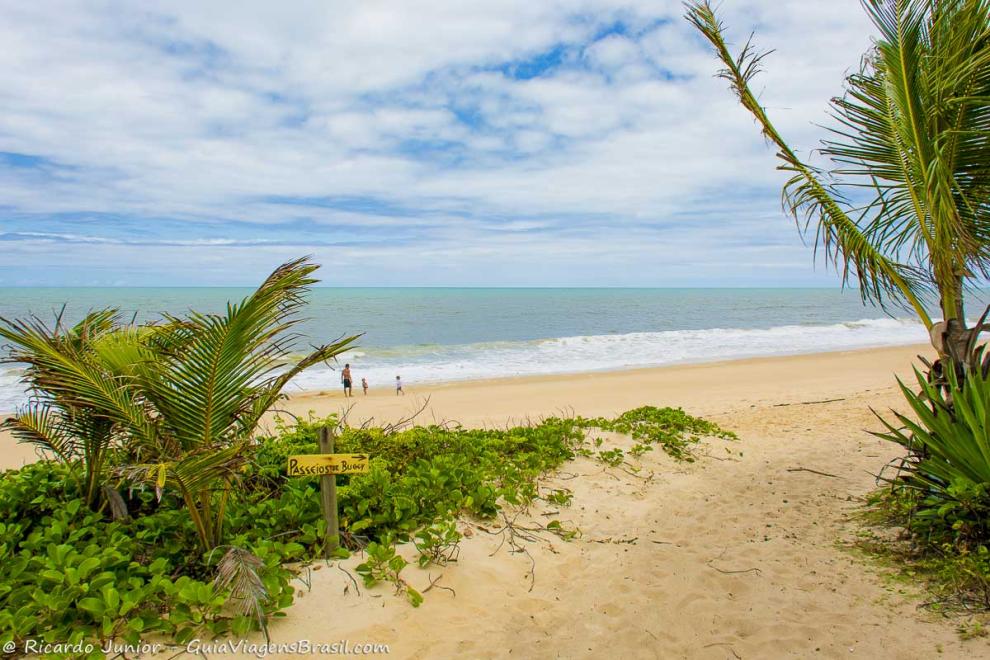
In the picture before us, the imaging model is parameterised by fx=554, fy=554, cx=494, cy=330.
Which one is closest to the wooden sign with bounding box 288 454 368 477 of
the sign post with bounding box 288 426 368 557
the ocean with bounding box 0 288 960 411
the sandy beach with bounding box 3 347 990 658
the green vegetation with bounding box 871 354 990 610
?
the sign post with bounding box 288 426 368 557

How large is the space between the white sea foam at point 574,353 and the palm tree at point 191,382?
Answer: 50.1 ft

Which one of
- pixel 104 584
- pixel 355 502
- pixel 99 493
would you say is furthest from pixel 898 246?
pixel 99 493

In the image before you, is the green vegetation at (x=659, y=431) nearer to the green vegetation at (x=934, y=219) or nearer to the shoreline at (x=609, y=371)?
the green vegetation at (x=934, y=219)

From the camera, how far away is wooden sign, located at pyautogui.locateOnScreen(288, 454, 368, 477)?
11.8 feet

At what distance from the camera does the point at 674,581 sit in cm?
403

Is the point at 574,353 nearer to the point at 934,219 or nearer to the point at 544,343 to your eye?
the point at 544,343

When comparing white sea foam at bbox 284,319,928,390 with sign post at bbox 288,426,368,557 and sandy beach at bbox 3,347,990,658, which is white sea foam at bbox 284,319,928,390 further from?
sign post at bbox 288,426,368,557

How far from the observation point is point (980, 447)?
3.61 metres

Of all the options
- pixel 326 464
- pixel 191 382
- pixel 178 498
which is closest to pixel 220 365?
pixel 191 382

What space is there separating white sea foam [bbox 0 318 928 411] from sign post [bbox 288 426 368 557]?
589 inches

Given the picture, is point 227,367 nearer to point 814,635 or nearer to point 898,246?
point 814,635

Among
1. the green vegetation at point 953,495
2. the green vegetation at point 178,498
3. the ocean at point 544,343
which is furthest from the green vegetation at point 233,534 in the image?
the ocean at point 544,343

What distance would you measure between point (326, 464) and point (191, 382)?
39.0 inches

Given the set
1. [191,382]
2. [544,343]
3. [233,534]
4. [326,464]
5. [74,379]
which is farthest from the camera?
[544,343]
